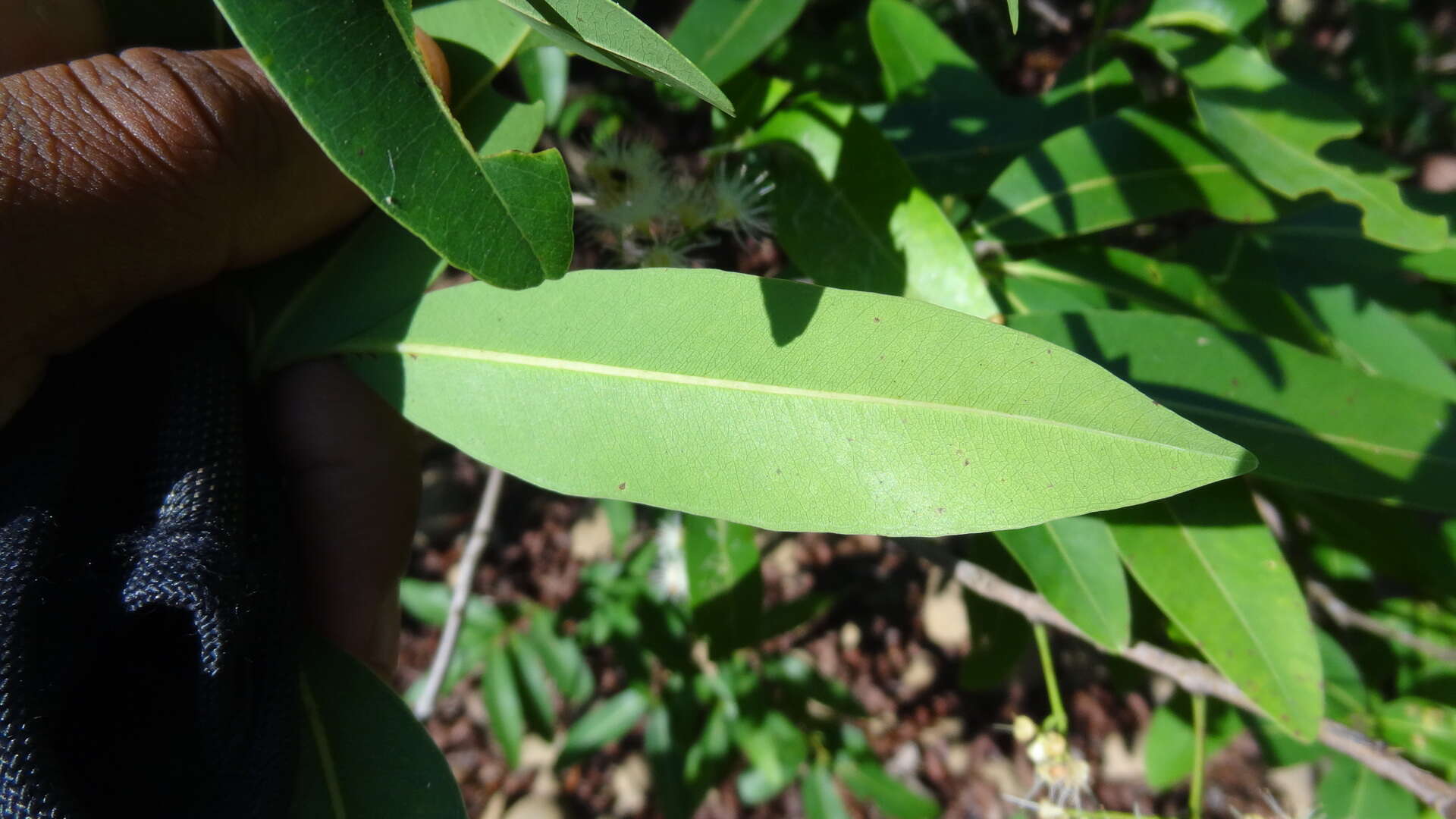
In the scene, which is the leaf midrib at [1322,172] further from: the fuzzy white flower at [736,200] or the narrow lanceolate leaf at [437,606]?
the narrow lanceolate leaf at [437,606]

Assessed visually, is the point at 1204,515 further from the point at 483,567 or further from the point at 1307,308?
the point at 483,567

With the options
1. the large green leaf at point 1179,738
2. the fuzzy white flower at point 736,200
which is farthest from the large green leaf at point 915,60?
the large green leaf at point 1179,738

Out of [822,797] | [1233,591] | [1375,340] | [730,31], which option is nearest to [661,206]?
[730,31]

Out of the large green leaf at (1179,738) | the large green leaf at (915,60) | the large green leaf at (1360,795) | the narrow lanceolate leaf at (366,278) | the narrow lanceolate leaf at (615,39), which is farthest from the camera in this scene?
the large green leaf at (1179,738)

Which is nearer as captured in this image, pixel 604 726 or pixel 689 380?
pixel 689 380

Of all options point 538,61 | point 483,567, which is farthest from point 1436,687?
point 483,567

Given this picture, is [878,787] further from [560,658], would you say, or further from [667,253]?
[667,253]

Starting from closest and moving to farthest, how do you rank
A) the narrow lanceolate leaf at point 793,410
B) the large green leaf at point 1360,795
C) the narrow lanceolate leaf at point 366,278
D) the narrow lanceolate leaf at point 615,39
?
1. the narrow lanceolate leaf at point 615,39
2. the narrow lanceolate leaf at point 793,410
3. the narrow lanceolate leaf at point 366,278
4. the large green leaf at point 1360,795
